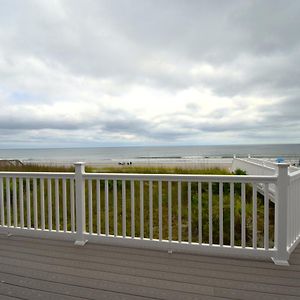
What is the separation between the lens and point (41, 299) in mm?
1886

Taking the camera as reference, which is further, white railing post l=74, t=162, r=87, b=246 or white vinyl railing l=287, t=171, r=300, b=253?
white railing post l=74, t=162, r=87, b=246

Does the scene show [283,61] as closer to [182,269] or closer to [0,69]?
[182,269]

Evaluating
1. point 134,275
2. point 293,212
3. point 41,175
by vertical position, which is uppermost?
point 41,175

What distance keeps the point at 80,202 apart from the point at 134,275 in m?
1.22

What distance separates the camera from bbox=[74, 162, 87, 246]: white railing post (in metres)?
3.10

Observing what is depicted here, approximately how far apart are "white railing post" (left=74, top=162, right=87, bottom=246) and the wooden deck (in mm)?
185

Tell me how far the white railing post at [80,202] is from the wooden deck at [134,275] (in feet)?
0.61

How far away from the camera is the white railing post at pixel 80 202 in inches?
122

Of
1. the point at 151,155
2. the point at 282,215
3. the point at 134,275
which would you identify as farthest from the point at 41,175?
the point at 151,155

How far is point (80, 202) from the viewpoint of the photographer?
310cm

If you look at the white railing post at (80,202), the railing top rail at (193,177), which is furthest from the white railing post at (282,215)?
the white railing post at (80,202)

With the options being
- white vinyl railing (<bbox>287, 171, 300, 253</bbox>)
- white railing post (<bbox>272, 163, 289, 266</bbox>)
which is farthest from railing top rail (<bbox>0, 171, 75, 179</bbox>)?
white vinyl railing (<bbox>287, 171, 300, 253</bbox>)

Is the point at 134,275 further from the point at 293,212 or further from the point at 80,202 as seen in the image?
the point at 293,212

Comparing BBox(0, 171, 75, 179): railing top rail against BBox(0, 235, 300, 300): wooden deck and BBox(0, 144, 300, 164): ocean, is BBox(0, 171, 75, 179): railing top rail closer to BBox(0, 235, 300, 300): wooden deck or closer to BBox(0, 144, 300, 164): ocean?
BBox(0, 235, 300, 300): wooden deck
